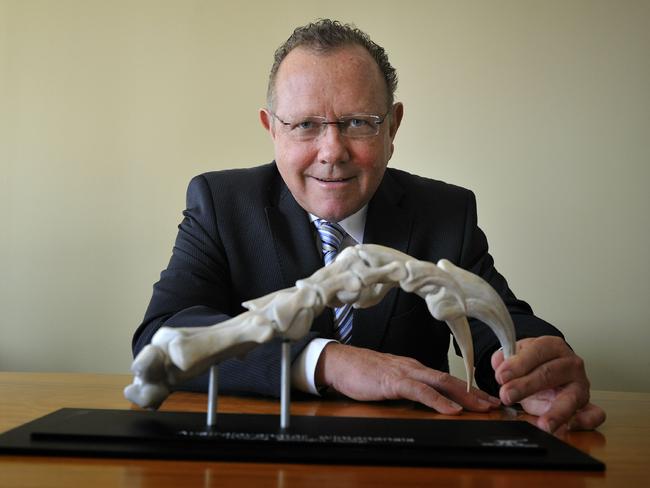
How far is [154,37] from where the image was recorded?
11.4ft

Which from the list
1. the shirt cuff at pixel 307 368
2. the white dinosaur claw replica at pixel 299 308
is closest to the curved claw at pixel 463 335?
the white dinosaur claw replica at pixel 299 308

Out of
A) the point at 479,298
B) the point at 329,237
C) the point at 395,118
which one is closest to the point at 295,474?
the point at 479,298

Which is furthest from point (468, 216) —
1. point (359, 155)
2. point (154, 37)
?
point (154, 37)

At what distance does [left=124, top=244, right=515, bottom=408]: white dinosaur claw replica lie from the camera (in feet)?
3.76

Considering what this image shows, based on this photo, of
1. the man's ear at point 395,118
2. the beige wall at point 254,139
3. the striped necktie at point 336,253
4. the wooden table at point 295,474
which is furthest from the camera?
the beige wall at point 254,139

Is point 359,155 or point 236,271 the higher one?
point 359,155

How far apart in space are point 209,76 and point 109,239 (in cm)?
88

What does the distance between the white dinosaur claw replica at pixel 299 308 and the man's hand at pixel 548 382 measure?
21 cm

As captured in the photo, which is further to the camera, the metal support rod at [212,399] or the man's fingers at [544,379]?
the man's fingers at [544,379]

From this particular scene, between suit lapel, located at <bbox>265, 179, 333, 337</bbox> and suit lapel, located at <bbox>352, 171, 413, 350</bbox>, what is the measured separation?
10 centimetres

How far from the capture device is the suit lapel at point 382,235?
2.09 m

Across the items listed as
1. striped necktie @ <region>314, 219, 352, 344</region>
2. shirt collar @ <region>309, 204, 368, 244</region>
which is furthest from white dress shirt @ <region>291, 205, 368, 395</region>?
shirt collar @ <region>309, 204, 368, 244</region>

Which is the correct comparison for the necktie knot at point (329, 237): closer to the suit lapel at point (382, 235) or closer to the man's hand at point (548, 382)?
the suit lapel at point (382, 235)

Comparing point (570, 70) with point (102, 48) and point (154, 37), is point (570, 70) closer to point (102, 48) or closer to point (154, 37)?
point (154, 37)
